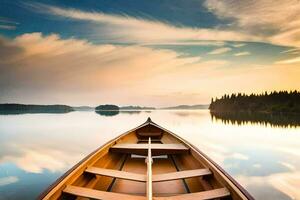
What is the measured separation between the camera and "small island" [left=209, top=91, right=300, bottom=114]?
80.0m

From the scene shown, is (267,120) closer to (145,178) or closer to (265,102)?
(145,178)

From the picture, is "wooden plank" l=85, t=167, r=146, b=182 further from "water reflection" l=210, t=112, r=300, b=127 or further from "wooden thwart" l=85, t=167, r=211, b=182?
"water reflection" l=210, t=112, r=300, b=127

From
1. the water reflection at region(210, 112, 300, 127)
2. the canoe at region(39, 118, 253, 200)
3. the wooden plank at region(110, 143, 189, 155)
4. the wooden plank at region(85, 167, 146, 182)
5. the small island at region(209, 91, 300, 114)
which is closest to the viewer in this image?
the canoe at region(39, 118, 253, 200)

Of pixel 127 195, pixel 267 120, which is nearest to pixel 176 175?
pixel 127 195

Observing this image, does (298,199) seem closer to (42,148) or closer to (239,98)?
(42,148)

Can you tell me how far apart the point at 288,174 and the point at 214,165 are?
23.5 feet

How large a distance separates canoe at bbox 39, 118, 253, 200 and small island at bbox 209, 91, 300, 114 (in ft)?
265

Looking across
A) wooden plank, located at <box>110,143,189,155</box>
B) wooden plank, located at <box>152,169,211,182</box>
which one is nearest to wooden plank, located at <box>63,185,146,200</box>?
wooden plank, located at <box>152,169,211,182</box>

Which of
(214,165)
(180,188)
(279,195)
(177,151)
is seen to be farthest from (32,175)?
(279,195)

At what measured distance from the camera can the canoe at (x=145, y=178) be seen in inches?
129

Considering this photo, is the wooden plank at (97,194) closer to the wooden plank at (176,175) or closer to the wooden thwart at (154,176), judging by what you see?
the wooden thwart at (154,176)

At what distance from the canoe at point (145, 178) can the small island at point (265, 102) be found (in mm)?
80923

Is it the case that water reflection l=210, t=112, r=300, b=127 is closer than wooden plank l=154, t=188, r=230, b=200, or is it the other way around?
wooden plank l=154, t=188, r=230, b=200

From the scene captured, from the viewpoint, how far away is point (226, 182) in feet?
11.5
